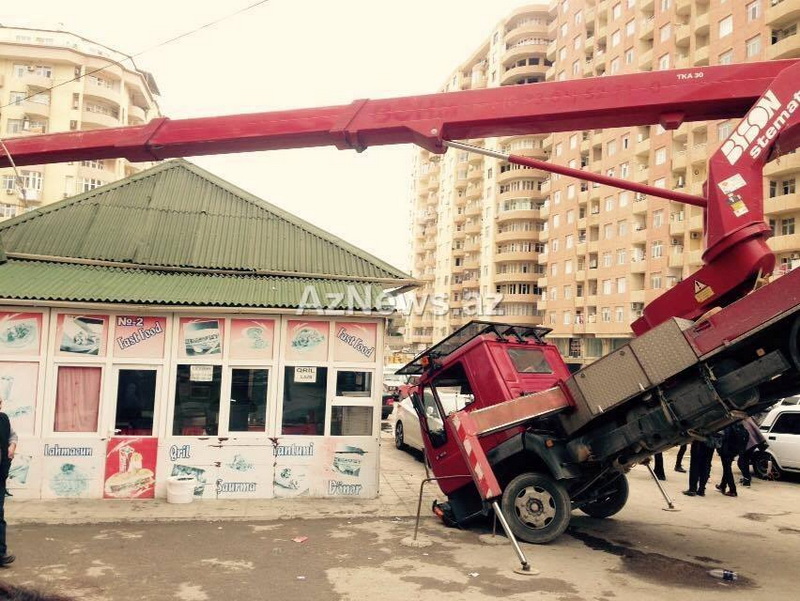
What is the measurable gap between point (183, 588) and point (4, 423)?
9.31 feet

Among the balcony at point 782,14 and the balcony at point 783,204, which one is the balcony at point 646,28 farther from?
the balcony at point 783,204

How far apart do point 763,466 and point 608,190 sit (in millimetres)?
42512

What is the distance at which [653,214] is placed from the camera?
49.4 meters

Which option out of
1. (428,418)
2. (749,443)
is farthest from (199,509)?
(749,443)

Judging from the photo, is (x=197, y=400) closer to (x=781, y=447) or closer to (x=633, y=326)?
(x=633, y=326)

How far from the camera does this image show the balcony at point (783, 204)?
122 feet

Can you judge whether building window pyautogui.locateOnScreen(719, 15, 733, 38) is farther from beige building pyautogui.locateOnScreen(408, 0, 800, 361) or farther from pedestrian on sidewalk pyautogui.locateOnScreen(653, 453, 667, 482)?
pedestrian on sidewalk pyautogui.locateOnScreen(653, 453, 667, 482)

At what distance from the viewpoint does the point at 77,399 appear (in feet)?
35.3

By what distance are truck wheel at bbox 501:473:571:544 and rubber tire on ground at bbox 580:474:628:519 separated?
1580 mm

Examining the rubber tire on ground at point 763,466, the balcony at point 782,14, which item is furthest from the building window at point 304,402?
the balcony at point 782,14

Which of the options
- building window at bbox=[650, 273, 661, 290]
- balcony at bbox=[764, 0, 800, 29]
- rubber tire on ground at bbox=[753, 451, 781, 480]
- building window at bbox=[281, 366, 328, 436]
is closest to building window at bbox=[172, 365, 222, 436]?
building window at bbox=[281, 366, 328, 436]

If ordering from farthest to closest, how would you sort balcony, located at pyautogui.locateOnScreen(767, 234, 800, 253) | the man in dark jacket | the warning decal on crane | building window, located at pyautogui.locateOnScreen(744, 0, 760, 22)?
building window, located at pyautogui.locateOnScreen(744, 0, 760, 22), balcony, located at pyautogui.locateOnScreen(767, 234, 800, 253), the warning decal on crane, the man in dark jacket

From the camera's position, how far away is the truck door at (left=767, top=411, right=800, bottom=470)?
14188 millimetres

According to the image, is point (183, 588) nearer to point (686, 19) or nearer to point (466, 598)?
point (466, 598)
